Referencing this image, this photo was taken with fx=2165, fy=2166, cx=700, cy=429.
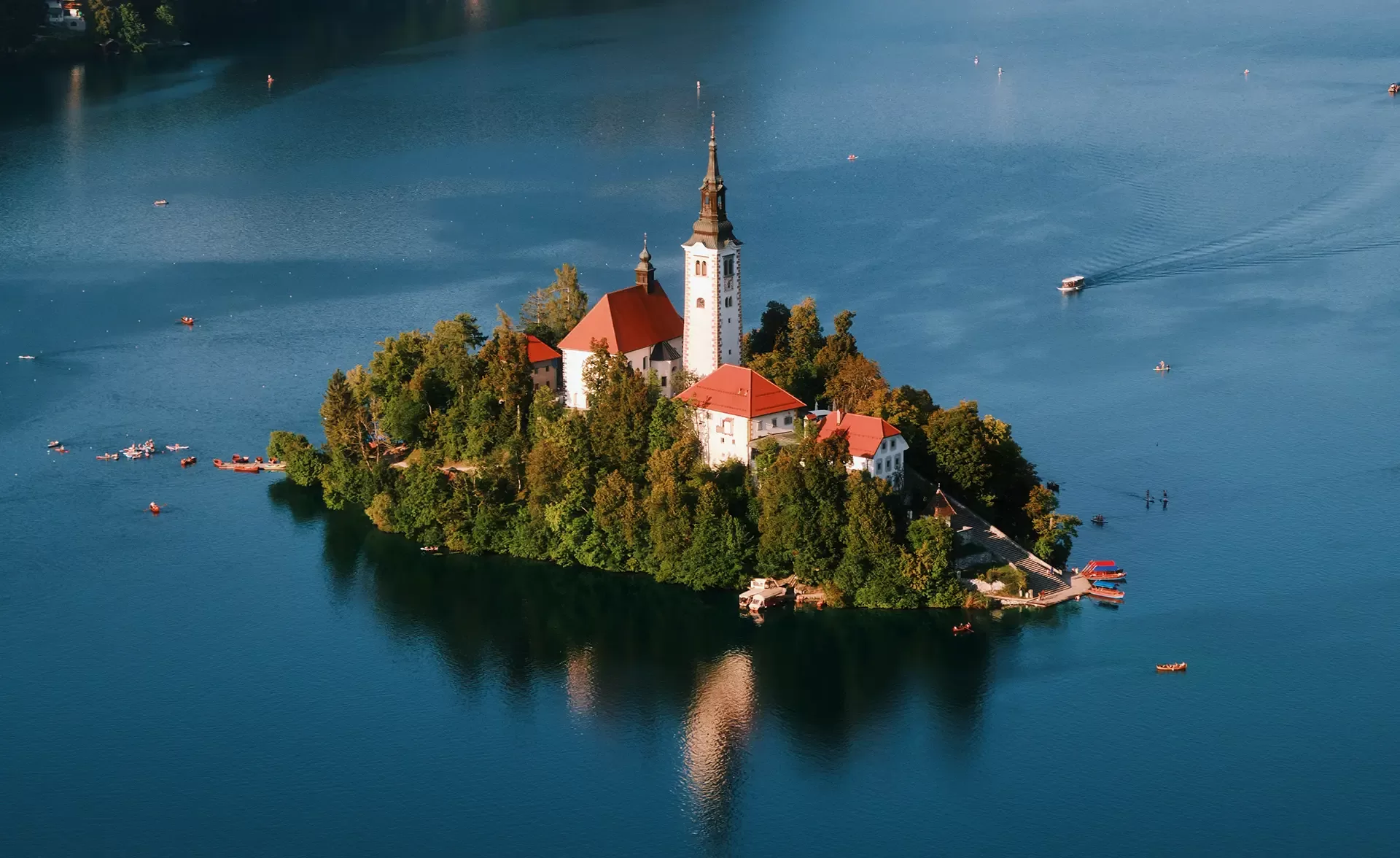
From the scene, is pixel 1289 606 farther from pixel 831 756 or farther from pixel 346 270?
pixel 346 270

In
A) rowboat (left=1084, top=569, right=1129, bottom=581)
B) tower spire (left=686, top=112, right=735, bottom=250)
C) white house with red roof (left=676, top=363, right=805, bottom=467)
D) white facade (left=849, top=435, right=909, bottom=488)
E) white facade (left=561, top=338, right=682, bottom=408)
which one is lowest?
rowboat (left=1084, top=569, right=1129, bottom=581)

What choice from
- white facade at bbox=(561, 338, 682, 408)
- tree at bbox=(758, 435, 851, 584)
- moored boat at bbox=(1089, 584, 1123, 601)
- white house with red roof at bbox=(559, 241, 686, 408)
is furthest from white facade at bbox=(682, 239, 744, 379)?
moored boat at bbox=(1089, 584, 1123, 601)

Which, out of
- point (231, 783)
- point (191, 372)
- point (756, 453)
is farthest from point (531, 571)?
point (191, 372)

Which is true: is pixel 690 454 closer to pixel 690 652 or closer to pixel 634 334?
pixel 634 334

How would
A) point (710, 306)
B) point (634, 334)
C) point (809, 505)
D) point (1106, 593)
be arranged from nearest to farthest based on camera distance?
point (809, 505) < point (1106, 593) < point (710, 306) < point (634, 334)

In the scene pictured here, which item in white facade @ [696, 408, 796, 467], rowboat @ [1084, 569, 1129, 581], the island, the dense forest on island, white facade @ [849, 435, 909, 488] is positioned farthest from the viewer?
white facade @ [696, 408, 796, 467]

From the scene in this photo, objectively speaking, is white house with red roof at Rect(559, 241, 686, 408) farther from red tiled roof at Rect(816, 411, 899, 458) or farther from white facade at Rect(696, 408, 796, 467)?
red tiled roof at Rect(816, 411, 899, 458)

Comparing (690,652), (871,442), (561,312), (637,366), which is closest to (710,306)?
(637,366)
